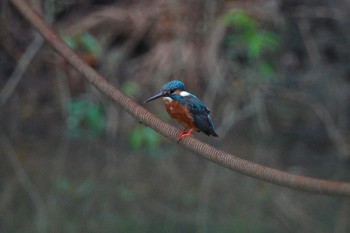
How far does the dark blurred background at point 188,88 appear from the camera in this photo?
5555 mm

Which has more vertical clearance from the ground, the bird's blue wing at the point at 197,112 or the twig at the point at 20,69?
the bird's blue wing at the point at 197,112

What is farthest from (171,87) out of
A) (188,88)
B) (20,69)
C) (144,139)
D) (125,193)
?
(20,69)

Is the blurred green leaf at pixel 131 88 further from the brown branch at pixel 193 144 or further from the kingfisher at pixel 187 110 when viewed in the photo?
the kingfisher at pixel 187 110

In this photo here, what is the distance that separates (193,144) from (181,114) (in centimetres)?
52

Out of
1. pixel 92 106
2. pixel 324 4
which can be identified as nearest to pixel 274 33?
pixel 324 4

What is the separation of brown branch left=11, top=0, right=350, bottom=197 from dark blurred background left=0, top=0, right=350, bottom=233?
2.54 m

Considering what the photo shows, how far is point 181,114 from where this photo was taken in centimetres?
294

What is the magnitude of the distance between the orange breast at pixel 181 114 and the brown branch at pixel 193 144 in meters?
0.39

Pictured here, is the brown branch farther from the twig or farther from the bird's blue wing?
the twig

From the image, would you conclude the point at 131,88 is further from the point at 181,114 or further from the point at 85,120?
the point at 181,114

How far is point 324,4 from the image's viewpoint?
22.9 feet

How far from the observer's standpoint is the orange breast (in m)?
2.92

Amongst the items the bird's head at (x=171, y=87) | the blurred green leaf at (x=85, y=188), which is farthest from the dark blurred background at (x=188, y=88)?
the bird's head at (x=171, y=87)

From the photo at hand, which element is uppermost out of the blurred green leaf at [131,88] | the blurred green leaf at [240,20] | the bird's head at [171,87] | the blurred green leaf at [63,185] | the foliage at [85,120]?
the bird's head at [171,87]
